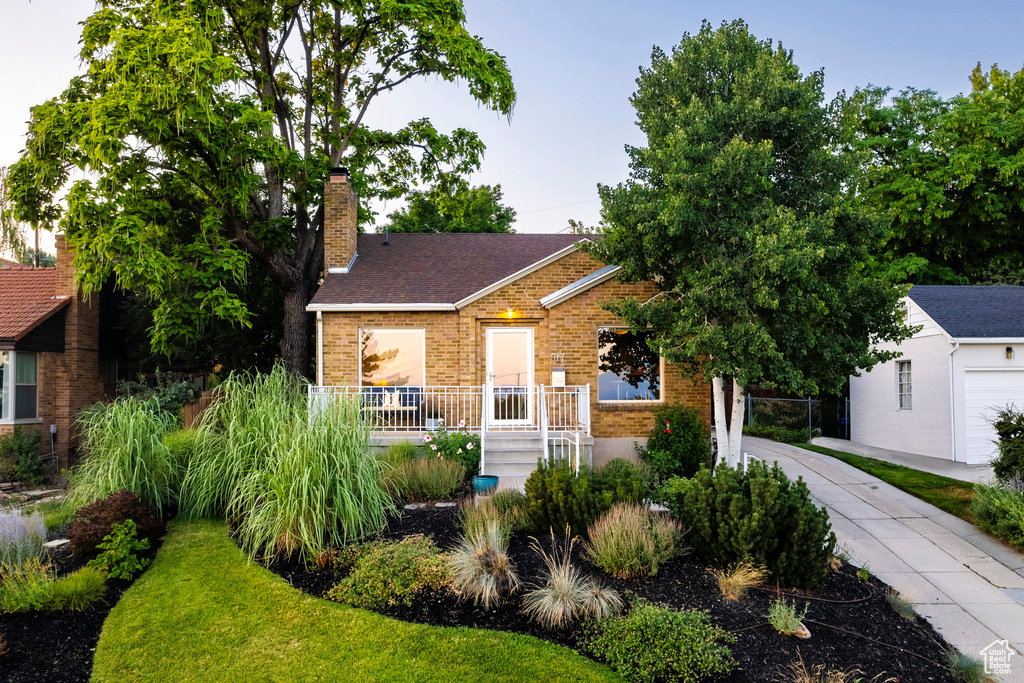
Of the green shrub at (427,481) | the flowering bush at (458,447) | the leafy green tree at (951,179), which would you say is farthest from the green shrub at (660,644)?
the leafy green tree at (951,179)

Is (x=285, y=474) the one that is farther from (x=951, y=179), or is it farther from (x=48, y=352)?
(x=951, y=179)

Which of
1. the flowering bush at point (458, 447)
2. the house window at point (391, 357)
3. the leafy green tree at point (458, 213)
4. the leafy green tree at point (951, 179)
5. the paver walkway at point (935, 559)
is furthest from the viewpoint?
the leafy green tree at point (951, 179)

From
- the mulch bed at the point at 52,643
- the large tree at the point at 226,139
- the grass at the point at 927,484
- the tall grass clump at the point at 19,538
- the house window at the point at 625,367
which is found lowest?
the mulch bed at the point at 52,643

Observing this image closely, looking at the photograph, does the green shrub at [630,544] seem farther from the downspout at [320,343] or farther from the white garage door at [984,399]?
the white garage door at [984,399]

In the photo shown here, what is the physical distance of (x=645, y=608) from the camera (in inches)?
195

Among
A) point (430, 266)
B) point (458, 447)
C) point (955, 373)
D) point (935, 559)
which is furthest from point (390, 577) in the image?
point (955, 373)

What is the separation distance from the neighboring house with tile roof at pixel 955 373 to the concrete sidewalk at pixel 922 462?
1.47 feet

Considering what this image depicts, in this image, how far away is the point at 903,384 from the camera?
15.2m

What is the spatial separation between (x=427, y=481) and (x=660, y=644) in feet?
15.0

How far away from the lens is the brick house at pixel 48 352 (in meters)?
12.7

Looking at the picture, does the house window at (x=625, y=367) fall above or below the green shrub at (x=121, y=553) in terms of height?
above

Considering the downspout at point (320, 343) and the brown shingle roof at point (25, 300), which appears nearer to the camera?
the downspout at point (320, 343)

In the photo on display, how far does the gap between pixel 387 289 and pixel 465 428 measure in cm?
376

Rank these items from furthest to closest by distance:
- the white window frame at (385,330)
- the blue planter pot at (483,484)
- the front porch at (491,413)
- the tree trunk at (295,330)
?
the tree trunk at (295,330) → the white window frame at (385,330) → the front porch at (491,413) → the blue planter pot at (483,484)
